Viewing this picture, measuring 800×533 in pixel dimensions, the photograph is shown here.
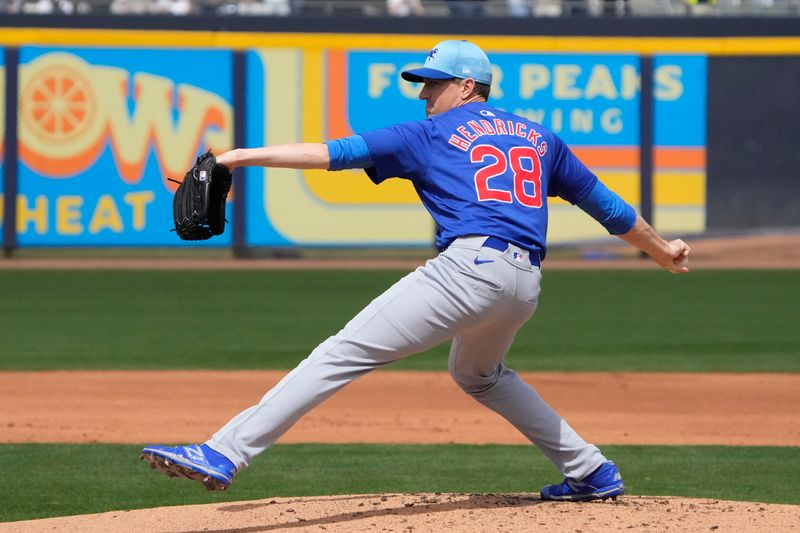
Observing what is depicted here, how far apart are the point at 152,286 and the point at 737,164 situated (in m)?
10.2

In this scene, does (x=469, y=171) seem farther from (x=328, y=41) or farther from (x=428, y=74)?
(x=328, y=41)

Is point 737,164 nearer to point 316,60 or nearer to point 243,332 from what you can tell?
point 316,60

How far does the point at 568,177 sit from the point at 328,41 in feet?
54.1

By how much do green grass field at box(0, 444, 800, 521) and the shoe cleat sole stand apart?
4.98 feet

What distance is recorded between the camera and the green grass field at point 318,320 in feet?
38.3

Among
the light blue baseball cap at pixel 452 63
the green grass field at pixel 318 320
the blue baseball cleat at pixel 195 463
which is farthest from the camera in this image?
the green grass field at pixel 318 320

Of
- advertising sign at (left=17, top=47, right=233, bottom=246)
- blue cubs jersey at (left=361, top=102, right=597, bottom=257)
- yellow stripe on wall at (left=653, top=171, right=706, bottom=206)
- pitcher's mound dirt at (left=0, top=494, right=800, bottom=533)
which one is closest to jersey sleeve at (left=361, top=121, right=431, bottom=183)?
Result: blue cubs jersey at (left=361, top=102, right=597, bottom=257)

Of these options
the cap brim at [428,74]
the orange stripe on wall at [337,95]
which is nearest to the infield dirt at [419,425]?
the cap brim at [428,74]

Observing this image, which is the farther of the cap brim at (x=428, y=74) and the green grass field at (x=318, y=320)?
the green grass field at (x=318, y=320)

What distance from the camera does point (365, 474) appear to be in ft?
22.9

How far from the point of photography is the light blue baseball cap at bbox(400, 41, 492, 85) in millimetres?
4906

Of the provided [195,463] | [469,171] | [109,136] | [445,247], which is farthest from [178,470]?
[109,136]

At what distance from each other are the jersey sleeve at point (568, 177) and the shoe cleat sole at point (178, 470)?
162 centimetres

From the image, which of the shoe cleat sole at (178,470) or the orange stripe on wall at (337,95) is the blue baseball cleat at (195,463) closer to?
the shoe cleat sole at (178,470)
